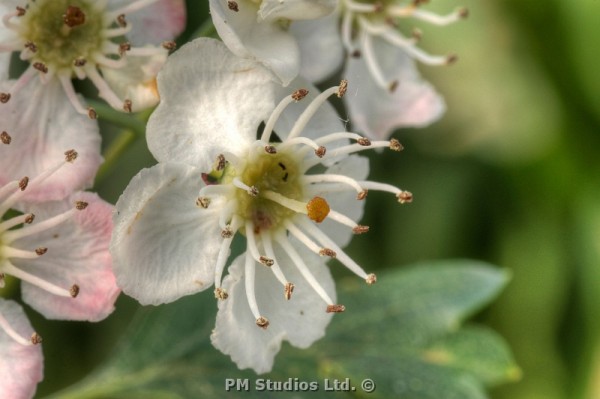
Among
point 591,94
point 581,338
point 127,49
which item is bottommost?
point 581,338

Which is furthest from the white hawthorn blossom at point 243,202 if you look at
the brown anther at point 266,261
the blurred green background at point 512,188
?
the blurred green background at point 512,188

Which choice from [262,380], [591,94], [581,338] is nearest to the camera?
[262,380]

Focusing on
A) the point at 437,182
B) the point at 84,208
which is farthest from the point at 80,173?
the point at 437,182

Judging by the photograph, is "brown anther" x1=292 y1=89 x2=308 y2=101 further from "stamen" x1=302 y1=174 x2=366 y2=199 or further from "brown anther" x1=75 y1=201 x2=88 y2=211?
"brown anther" x1=75 y1=201 x2=88 y2=211

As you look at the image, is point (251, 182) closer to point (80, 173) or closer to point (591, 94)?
point (80, 173)

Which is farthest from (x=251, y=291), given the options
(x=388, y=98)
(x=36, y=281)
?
(x=388, y=98)

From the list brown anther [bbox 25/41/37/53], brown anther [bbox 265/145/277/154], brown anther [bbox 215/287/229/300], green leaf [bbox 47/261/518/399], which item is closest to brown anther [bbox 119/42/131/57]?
brown anther [bbox 25/41/37/53]

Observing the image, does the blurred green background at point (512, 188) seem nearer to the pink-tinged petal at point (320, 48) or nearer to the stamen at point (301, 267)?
the pink-tinged petal at point (320, 48)

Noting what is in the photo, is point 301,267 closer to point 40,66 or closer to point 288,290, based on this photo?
point 288,290
